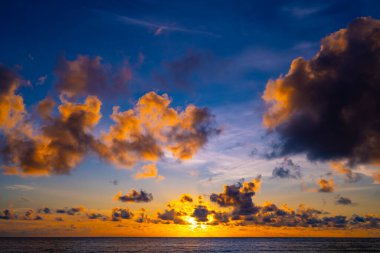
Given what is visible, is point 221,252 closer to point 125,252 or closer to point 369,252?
point 125,252

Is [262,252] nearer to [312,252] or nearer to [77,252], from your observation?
[312,252]

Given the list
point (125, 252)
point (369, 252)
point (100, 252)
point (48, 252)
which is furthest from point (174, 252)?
point (369, 252)

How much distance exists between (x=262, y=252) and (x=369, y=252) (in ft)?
155

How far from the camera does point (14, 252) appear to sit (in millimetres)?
146000

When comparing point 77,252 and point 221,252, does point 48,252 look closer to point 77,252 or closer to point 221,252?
point 77,252

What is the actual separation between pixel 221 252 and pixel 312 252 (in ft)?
145

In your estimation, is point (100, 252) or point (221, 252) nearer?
point (100, 252)

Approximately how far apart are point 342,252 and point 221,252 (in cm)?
5638

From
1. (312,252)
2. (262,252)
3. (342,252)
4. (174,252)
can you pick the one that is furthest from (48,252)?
(342,252)

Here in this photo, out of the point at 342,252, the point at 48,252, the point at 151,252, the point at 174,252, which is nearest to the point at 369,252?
the point at 342,252

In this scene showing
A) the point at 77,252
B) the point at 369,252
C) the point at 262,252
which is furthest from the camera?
the point at 262,252

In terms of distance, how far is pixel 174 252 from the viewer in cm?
15912

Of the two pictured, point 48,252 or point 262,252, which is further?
point 262,252

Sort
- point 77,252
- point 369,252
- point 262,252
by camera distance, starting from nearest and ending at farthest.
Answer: point 369,252
point 77,252
point 262,252
